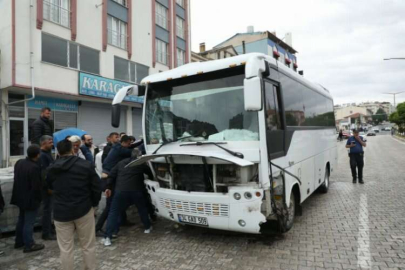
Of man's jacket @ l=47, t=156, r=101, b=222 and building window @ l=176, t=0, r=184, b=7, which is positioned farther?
building window @ l=176, t=0, r=184, b=7

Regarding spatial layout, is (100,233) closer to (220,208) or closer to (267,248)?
(220,208)

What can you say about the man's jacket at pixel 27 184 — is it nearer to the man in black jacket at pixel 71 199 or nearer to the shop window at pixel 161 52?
the man in black jacket at pixel 71 199

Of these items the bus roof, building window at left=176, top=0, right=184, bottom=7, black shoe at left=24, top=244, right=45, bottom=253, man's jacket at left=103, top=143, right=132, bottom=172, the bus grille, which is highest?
building window at left=176, top=0, right=184, bottom=7

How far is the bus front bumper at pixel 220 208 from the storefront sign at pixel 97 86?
14.3 meters

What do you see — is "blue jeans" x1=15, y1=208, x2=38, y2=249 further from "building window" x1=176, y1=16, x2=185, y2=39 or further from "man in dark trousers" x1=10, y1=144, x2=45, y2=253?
"building window" x1=176, y1=16, x2=185, y2=39

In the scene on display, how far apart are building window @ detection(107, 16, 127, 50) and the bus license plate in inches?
696

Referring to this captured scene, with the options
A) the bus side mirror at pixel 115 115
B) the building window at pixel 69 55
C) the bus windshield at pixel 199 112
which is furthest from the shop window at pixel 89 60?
the bus windshield at pixel 199 112

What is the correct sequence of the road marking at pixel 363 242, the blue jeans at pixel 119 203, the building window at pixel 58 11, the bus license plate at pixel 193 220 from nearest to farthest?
1. the road marking at pixel 363 242
2. the bus license plate at pixel 193 220
3. the blue jeans at pixel 119 203
4. the building window at pixel 58 11

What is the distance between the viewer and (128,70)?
20953mm

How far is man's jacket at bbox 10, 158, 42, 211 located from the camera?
462cm

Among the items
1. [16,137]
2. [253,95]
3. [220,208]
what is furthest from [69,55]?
[253,95]

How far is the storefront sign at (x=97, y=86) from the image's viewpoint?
17000 mm

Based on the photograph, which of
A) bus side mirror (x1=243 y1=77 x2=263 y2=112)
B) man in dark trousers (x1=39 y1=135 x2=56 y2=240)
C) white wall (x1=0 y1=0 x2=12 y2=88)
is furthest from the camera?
white wall (x1=0 y1=0 x2=12 y2=88)

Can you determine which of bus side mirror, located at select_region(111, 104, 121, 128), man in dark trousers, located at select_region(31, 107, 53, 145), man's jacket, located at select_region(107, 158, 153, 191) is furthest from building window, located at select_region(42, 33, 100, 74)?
man's jacket, located at select_region(107, 158, 153, 191)
